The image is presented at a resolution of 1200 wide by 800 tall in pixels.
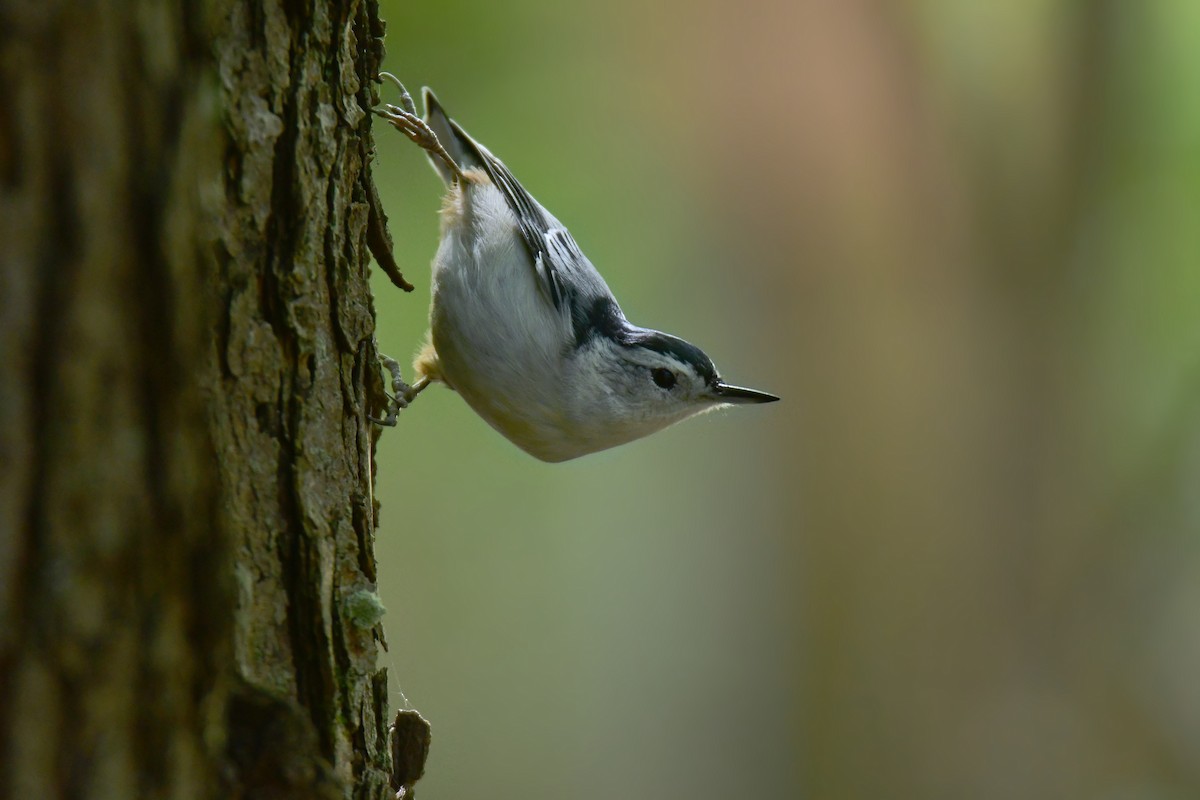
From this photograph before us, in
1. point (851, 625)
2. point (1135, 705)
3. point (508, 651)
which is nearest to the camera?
point (1135, 705)

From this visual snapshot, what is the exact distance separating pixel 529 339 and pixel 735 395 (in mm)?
670

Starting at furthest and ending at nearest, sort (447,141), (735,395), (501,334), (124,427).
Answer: (447,141) → (735,395) → (501,334) → (124,427)

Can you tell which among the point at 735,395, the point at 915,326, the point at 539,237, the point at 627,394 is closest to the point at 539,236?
the point at 539,237

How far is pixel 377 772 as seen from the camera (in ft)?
4.68

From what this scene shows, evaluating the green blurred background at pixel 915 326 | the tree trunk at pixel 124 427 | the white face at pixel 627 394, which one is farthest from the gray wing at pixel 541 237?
the tree trunk at pixel 124 427

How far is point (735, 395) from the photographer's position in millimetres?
2945

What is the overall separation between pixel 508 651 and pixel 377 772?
4.63 m

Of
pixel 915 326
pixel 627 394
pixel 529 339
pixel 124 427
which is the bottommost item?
pixel 124 427

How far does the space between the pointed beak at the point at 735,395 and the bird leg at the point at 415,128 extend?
98 centimetres

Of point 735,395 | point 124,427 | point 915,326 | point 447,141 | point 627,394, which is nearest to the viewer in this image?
point 124,427

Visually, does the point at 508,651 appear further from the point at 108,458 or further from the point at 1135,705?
the point at 108,458

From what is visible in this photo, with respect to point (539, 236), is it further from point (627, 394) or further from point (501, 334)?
point (627, 394)

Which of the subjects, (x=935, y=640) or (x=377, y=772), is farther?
(x=935, y=640)

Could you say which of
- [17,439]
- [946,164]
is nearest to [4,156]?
[17,439]
